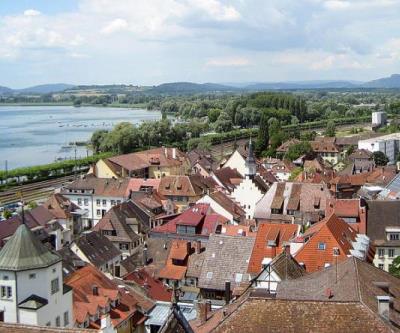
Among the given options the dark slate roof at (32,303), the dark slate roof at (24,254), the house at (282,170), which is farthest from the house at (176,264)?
the house at (282,170)

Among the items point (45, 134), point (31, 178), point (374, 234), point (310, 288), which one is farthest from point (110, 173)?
point (45, 134)

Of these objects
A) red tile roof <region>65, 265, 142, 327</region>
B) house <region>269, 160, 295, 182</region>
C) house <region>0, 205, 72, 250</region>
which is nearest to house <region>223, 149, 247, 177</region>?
house <region>269, 160, 295, 182</region>

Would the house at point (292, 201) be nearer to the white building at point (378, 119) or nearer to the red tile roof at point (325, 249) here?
the red tile roof at point (325, 249)

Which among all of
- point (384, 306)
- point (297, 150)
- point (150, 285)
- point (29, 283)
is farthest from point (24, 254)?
point (297, 150)

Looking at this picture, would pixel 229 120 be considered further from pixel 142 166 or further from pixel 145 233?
pixel 145 233

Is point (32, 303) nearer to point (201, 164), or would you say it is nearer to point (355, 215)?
point (355, 215)

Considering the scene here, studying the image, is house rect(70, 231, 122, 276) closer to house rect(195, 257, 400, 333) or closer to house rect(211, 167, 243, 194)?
house rect(211, 167, 243, 194)
